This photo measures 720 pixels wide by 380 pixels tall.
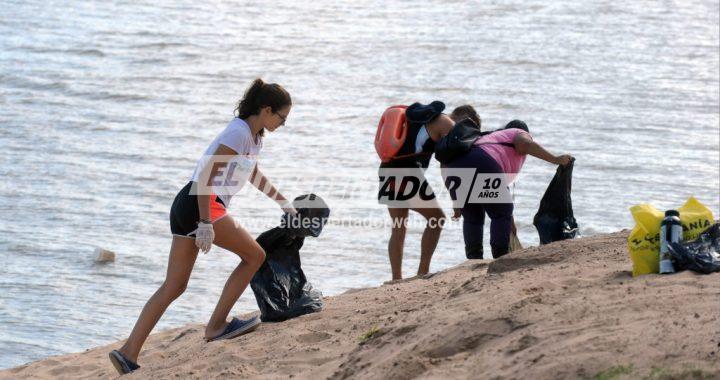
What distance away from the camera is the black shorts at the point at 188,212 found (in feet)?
22.3

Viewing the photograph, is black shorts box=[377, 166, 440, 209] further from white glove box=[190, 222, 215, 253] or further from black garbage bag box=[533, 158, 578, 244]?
white glove box=[190, 222, 215, 253]

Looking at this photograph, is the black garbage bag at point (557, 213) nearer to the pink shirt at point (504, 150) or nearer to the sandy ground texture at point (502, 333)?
the pink shirt at point (504, 150)

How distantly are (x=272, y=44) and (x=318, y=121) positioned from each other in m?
5.10

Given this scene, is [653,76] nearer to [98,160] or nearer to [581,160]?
[581,160]

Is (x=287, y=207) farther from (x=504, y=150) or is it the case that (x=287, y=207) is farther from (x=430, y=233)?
(x=430, y=233)

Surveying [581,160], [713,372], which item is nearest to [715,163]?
[581,160]

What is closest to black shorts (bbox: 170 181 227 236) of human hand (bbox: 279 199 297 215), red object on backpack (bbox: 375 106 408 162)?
human hand (bbox: 279 199 297 215)

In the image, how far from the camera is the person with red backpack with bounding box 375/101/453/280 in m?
8.53

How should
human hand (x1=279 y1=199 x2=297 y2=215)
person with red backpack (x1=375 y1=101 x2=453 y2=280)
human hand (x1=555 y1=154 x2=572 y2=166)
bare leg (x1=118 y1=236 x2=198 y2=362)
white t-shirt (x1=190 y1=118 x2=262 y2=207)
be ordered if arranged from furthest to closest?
person with red backpack (x1=375 y1=101 x2=453 y2=280), human hand (x1=555 y1=154 x2=572 y2=166), human hand (x1=279 y1=199 x2=297 y2=215), bare leg (x1=118 y1=236 x2=198 y2=362), white t-shirt (x1=190 y1=118 x2=262 y2=207)

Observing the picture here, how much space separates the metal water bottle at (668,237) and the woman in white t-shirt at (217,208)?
90.2 inches

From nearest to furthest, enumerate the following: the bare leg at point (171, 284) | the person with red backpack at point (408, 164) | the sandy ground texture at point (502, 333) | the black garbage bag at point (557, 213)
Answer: the sandy ground texture at point (502, 333)
the bare leg at point (171, 284)
the black garbage bag at point (557, 213)
the person with red backpack at point (408, 164)

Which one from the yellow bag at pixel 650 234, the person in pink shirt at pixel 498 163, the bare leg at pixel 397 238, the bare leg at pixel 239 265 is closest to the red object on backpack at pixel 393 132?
the person in pink shirt at pixel 498 163

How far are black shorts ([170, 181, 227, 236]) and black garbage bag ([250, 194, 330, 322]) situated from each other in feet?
2.62

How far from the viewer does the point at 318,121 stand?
16.6 meters
